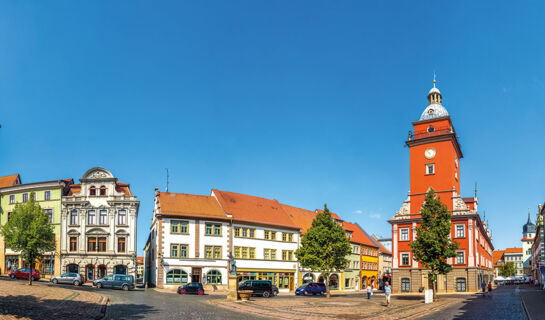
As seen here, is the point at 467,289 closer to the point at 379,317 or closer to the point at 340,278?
the point at 340,278

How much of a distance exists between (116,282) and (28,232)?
405 inches

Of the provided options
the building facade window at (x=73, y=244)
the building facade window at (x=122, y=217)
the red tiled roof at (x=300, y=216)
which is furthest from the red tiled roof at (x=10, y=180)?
the red tiled roof at (x=300, y=216)

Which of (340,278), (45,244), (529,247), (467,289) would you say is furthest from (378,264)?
(529,247)

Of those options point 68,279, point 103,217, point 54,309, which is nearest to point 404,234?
point 103,217

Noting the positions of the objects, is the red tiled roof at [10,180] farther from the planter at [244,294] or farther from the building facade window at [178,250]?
the planter at [244,294]

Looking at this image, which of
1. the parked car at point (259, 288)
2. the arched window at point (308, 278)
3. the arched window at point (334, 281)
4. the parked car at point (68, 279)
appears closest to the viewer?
the parked car at point (259, 288)

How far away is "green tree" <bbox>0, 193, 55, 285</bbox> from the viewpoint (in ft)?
158

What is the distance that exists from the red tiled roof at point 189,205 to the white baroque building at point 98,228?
4.72m

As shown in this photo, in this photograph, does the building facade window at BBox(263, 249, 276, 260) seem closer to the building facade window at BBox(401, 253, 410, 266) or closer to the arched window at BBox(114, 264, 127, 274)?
the building facade window at BBox(401, 253, 410, 266)

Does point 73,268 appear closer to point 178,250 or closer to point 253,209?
point 178,250

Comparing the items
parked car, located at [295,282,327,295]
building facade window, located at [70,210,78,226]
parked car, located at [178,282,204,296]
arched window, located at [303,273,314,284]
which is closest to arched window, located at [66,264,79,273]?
building facade window, located at [70,210,78,226]

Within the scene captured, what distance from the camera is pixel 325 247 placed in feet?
175

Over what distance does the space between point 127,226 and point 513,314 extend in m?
47.5

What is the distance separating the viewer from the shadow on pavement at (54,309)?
2356cm
